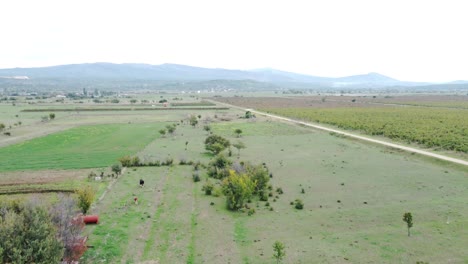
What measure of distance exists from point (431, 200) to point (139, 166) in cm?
3666

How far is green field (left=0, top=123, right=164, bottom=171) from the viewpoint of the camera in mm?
53562

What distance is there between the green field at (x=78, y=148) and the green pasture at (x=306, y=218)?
12.6m

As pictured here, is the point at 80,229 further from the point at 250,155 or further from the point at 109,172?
the point at 250,155

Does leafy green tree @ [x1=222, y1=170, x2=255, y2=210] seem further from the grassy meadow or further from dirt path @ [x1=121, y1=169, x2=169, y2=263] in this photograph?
dirt path @ [x1=121, y1=169, x2=169, y2=263]

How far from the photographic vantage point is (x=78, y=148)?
219 ft

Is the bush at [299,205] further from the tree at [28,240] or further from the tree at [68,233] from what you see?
the tree at [28,240]

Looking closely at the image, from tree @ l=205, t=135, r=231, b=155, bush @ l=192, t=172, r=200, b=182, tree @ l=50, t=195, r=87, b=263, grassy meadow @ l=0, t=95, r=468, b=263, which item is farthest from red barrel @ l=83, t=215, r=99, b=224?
tree @ l=205, t=135, r=231, b=155

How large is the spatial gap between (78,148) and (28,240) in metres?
50.2

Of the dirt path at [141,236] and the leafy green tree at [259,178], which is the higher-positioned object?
the leafy green tree at [259,178]

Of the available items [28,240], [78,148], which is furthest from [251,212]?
[78,148]

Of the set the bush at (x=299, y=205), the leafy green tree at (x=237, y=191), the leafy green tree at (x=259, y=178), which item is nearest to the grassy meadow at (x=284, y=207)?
the bush at (x=299, y=205)

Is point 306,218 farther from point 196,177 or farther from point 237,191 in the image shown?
point 196,177

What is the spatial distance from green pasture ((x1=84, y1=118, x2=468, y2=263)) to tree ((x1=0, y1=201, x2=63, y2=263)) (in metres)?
4.93

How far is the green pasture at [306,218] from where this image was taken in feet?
83.6
